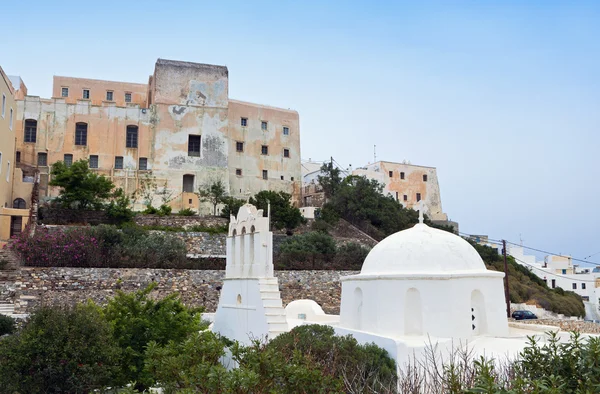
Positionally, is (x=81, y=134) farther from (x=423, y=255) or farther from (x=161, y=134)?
(x=423, y=255)

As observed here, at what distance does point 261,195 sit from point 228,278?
18419 millimetres

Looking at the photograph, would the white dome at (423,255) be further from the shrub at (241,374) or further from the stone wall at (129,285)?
the stone wall at (129,285)

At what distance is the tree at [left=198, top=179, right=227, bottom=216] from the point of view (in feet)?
121

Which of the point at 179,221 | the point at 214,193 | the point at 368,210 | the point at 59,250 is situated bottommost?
the point at 59,250

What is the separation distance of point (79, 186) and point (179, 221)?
5.56m

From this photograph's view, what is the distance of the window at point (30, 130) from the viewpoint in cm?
3603

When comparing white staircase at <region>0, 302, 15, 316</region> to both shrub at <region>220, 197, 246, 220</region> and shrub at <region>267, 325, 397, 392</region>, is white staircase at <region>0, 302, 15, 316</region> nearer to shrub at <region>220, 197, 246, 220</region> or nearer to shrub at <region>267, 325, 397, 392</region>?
shrub at <region>267, 325, 397, 392</region>

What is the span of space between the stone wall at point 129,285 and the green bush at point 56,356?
29.1 ft

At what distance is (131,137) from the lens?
37906mm

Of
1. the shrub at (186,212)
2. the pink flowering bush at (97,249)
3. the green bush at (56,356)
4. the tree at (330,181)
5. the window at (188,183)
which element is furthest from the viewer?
the tree at (330,181)

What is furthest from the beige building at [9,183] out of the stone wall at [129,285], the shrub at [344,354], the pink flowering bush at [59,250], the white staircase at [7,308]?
the shrub at [344,354]

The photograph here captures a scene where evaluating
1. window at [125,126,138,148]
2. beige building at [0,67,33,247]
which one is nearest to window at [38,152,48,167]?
beige building at [0,67,33,247]

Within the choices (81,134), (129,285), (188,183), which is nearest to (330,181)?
(188,183)

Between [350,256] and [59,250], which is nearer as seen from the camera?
[59,250]
